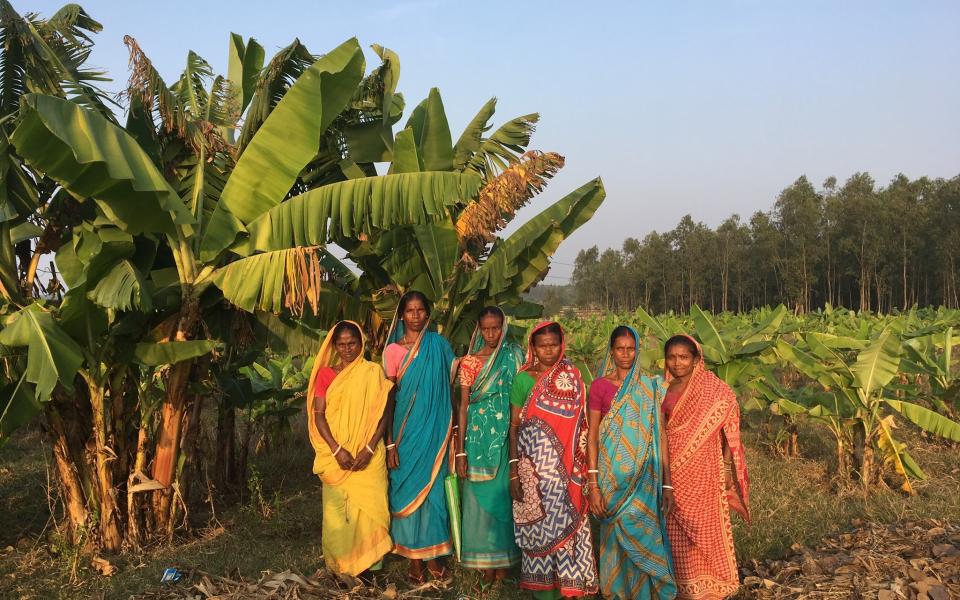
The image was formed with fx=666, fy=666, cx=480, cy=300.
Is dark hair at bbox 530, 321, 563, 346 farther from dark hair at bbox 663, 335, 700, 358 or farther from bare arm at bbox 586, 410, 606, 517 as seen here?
dark hair at bbox 663, 335, 700, 358

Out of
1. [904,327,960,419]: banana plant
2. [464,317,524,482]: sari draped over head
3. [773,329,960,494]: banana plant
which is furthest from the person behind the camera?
[904,327,960,419]: banana plant

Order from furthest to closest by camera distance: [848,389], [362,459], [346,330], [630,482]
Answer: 1. [848,389]
2. [346,330]
3. [362,459]
4. [630,482]

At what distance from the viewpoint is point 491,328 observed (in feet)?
13.4

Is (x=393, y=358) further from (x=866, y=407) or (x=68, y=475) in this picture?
(x=866, y=407)

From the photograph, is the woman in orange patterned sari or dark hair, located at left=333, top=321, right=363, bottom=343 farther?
dark hair, located at left=333, top=321, right=363, bottom=343

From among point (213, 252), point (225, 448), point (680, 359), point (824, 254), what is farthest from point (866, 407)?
point (824, 254)

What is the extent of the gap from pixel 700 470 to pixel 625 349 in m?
0.81

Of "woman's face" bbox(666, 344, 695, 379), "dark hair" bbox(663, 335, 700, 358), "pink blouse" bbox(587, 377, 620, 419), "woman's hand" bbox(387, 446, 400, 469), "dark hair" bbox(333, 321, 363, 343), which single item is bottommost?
"woman's hand" bbox(387, 446, 400, 469)

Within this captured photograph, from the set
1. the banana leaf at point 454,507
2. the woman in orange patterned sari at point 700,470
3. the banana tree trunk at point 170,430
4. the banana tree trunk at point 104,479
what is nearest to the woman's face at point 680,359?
the woman in orange patterned sari at point 700,470

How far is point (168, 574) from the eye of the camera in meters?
3.85

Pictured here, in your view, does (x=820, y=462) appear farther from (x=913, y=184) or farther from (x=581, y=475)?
(x=913, y=184)

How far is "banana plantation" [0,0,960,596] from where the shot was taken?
4203 millimetres

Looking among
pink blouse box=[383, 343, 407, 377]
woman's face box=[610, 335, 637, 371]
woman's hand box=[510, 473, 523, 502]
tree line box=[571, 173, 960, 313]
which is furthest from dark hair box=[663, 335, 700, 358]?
tree line box=[571, 173, 960, 313]

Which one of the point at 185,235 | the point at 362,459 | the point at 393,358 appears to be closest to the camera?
the point at 362,459
